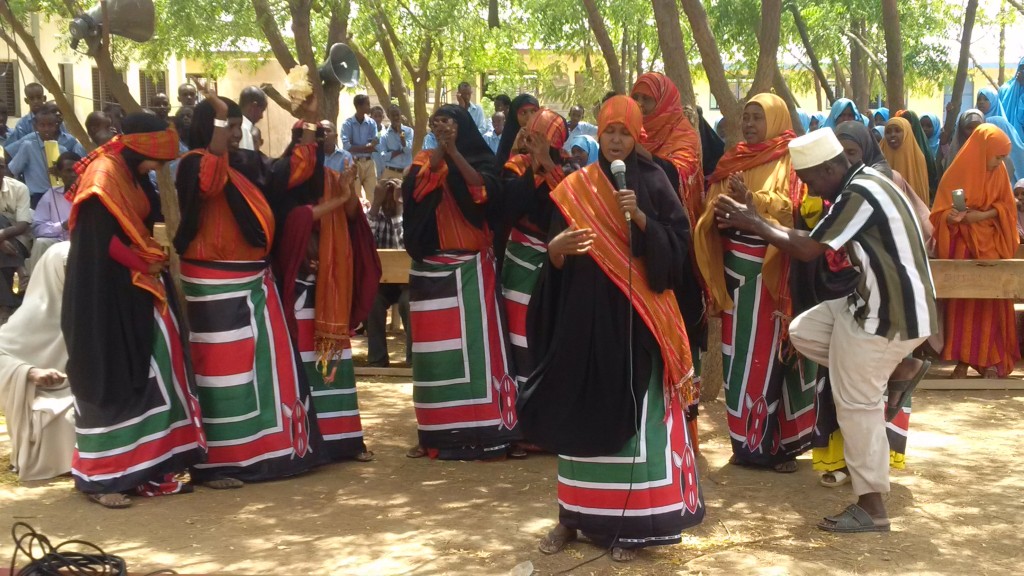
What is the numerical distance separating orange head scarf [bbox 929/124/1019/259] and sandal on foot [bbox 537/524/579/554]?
5.01 metres

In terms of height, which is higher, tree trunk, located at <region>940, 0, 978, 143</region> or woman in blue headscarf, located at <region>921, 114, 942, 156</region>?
tree trunk, located at <region>940, 0, 978, 143</region>

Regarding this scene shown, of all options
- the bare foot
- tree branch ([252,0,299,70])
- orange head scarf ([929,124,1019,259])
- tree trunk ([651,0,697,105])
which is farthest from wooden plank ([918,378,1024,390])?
tree branch ([252,0,299,70])

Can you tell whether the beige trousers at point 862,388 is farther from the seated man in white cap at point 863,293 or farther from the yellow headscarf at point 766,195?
the yellow headscarf at point 766,195

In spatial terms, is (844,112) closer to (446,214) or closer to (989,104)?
(989,104)

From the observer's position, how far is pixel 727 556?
5.12 metres

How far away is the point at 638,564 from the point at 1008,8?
21613 mm

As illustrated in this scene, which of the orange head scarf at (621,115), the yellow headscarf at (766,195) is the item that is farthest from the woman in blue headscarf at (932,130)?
the orange head scarf at (621,115)

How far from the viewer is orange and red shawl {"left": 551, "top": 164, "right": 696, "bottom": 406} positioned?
16.2ft

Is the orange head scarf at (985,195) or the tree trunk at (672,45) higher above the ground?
the tree trunk at (672,45)

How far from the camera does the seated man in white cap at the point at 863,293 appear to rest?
5.12 meters

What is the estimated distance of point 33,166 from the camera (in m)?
11.2

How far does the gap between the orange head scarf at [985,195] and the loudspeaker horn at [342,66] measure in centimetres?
453

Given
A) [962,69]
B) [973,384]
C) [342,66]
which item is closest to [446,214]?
[342,66]

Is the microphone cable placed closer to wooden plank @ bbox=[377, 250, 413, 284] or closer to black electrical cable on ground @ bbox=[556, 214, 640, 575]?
black electrical cable on ground @ bbox=[556, 214, 640, 575]
